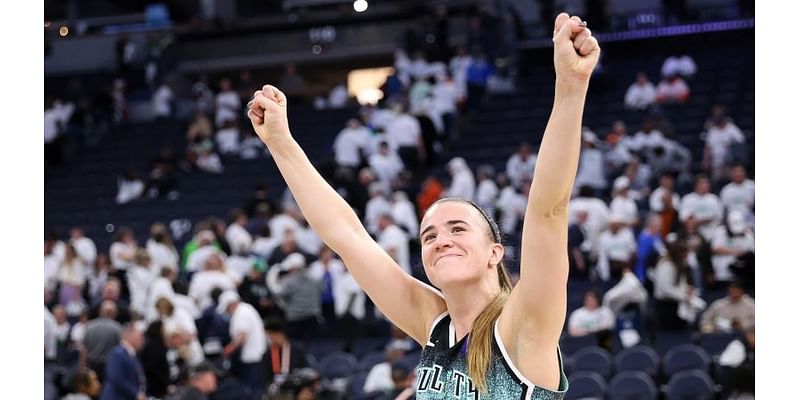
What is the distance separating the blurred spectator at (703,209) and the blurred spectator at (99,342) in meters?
5.79

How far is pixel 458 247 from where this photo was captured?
2.90 metres

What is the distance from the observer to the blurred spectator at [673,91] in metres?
19.0

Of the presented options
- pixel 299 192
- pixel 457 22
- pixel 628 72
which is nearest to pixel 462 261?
pixel 299 192

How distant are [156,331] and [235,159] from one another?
10.00 meters

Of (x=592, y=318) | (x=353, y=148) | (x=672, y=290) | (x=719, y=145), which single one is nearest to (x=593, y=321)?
(x=592, y=318)

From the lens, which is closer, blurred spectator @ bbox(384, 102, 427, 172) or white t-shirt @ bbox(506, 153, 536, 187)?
white t-shirt @ bbox(506, 153, 536, 187)

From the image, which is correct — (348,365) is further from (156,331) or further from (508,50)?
(508,50)

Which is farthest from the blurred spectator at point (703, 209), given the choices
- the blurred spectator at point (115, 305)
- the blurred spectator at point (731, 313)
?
the blurred spectator at point (115, 305)

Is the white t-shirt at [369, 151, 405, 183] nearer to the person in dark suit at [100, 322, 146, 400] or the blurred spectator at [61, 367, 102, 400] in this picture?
the person in dark suit at [100, 322, 146, 400]

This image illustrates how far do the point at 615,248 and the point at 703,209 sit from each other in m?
1.04

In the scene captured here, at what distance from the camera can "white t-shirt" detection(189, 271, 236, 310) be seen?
40.8 ft

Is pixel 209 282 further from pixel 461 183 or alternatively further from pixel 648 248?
pixel 648 248

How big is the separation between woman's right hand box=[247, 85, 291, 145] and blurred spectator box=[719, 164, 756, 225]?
10411 mm

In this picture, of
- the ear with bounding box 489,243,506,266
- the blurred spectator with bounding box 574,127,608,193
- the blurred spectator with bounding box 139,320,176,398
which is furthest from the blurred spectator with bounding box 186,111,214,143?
the ear with bounding box 489,243,506,266
